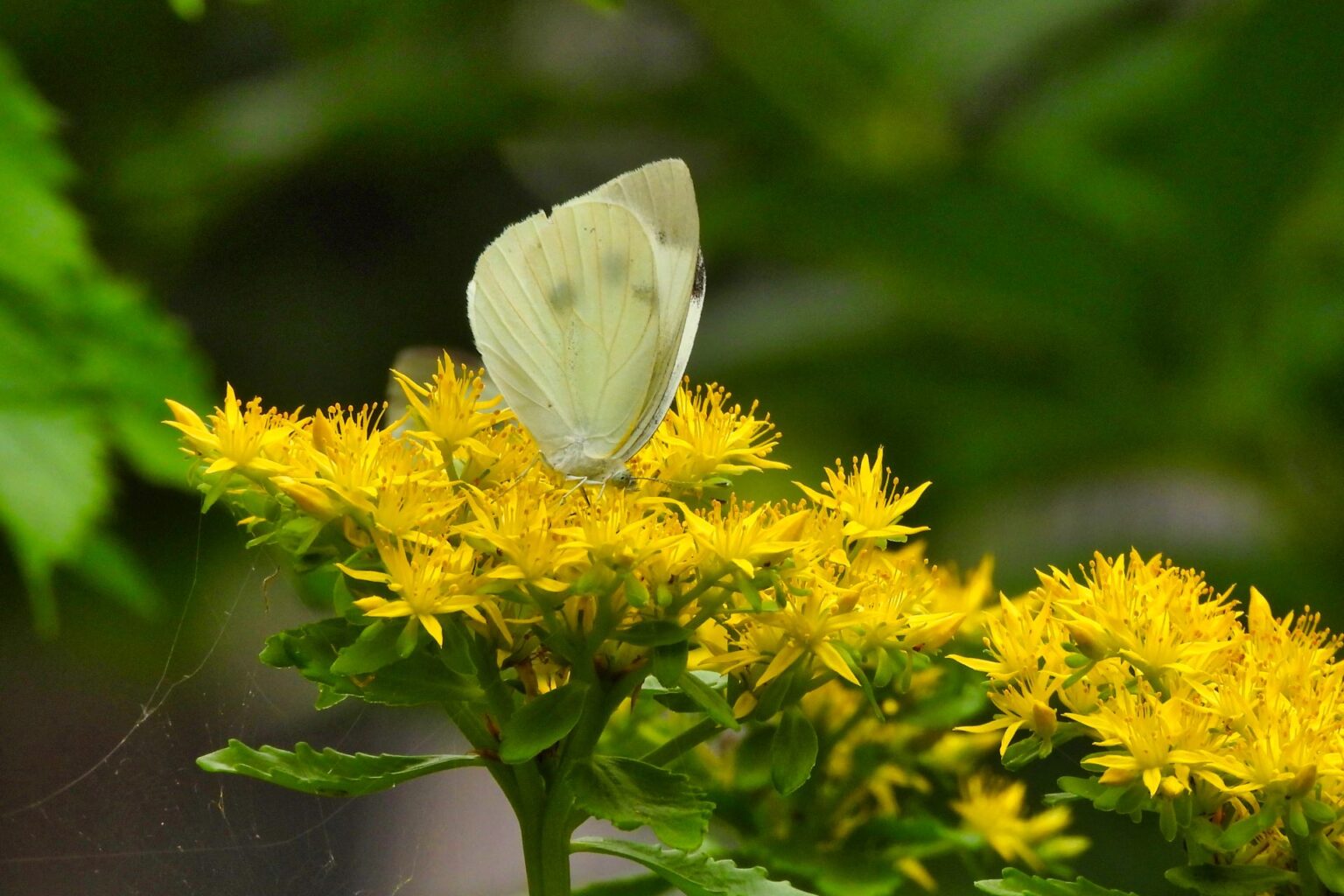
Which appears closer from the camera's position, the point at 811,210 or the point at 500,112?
the point at 811,210

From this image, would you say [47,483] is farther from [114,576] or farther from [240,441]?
[240,441]

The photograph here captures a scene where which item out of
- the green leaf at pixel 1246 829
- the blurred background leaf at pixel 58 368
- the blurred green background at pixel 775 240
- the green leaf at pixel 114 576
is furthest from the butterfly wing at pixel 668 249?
the green leaf at pixel 114 576

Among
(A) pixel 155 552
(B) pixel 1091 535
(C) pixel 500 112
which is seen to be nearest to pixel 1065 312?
(B) pixel 1091 535

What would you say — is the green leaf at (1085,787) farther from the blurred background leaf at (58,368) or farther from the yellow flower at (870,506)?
the blurred background leaf at (58,368)

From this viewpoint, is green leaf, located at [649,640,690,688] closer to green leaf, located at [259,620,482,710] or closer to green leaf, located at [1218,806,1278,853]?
green leaf, located at [259,620,482,710]

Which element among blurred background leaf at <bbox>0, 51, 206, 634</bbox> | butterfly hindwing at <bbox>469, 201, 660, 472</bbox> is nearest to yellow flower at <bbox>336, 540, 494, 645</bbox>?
butterfly hindwing at <bbox>469, 201, 660, 472</bbox>

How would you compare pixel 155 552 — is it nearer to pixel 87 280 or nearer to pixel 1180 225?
pixel 87 280
